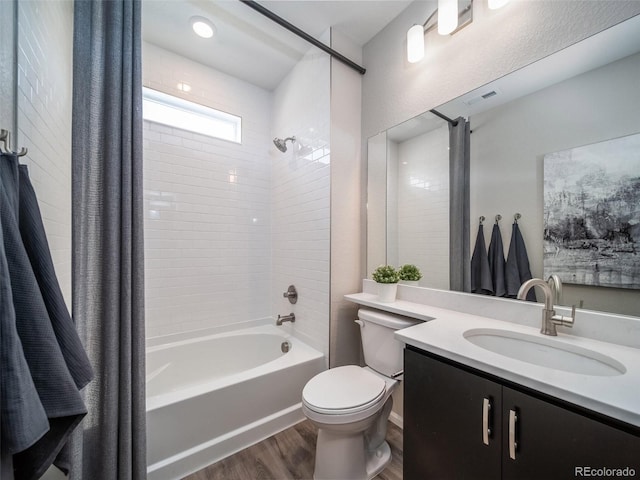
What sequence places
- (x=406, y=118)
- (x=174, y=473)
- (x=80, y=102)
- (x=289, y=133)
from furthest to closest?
(x=289, y=133) → (x=406, y=118) → (x=174, y=473) → (x=80, y=102)

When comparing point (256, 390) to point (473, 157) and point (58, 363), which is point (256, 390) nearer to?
point (58, 363)

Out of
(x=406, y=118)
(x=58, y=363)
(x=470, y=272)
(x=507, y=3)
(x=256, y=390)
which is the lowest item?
(x=256, y=390)

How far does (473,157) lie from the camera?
1.37m

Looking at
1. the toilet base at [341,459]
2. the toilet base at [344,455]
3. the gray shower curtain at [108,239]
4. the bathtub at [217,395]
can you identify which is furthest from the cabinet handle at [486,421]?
the gray shower curtain at [108,239]

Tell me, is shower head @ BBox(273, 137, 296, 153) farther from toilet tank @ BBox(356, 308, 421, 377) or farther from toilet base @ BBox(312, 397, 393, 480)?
toilet base @ BBox(312, 397, 393, 480)

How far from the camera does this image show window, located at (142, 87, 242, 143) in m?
1.99

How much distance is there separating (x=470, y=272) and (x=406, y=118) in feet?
3.48

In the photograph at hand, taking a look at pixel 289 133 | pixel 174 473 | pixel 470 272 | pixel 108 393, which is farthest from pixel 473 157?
pixel 174 473

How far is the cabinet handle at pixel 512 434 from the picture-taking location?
728mm

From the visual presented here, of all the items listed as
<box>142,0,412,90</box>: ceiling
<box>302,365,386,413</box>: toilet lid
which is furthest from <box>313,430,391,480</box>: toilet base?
<box>142,0,412,90</box>: ceiling

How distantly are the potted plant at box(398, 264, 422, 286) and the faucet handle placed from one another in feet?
2.24

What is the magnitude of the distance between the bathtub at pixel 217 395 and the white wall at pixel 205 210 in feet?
0.80

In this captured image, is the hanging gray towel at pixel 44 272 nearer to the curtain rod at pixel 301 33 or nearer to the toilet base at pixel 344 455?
the toilet base at pixel 344 455

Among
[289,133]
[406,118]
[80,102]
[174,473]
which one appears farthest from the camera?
[289,133]
